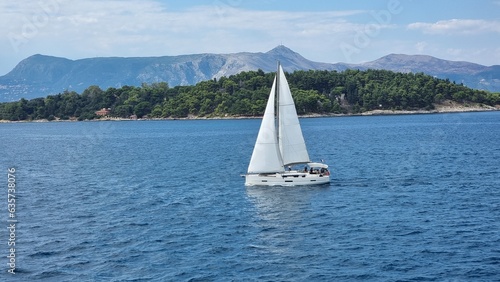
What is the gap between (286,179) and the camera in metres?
70.1

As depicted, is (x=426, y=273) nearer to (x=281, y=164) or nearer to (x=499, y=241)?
(x=499, y=241)

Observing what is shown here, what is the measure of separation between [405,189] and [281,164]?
14.9m

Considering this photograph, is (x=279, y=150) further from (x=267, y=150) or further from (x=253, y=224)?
(x=253, y=224)

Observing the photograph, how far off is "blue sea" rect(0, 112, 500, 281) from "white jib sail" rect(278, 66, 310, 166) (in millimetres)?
4536

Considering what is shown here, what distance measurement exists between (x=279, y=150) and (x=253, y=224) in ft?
61.8

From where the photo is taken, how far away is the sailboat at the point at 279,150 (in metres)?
70.3

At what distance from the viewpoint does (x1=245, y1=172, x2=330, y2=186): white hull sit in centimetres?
7012

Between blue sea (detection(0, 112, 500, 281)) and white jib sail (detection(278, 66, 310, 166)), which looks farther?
white jib sail (detection(278, 66, 310, 166))

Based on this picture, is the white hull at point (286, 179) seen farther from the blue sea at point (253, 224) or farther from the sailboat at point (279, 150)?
the blue sea at point (253, 224)

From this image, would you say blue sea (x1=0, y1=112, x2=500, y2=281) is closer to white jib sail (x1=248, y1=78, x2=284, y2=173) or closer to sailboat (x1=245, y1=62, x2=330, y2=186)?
sailboat (x1=245, y1=62, x2=330, y2=186)

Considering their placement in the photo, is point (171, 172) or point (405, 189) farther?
point (171, 172)

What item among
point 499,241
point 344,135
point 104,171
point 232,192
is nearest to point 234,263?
point 499,241

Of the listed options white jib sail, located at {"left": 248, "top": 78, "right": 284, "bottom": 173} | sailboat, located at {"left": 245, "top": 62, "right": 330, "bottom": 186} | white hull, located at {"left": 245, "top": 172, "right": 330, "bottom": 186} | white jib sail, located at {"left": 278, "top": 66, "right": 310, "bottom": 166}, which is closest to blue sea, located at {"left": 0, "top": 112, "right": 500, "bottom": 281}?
white hull, located at {"left": 245, "top": 172, "right": 330, "bottom": 186}

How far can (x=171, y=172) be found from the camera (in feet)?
300
